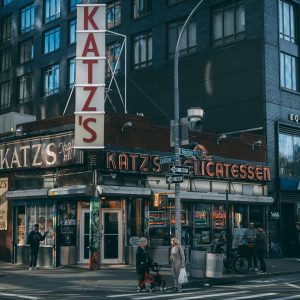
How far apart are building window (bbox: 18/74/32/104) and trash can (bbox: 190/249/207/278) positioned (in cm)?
3372

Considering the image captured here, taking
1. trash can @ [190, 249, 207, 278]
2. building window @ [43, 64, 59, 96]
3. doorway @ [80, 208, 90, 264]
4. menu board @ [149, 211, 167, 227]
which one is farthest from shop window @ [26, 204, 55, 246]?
building window @ [43, 64, 59, 96]

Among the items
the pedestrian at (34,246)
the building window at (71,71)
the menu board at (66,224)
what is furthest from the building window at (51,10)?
the pedestrian at (34,246)

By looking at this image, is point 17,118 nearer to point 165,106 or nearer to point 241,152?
point 165,106

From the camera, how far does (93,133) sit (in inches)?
924

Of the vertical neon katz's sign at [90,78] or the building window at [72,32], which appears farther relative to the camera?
the building window at [72,32]

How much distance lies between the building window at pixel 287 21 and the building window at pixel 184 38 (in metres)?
5.44

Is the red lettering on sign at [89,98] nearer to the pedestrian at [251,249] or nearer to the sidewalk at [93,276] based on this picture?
the sidewalk at [93,276]

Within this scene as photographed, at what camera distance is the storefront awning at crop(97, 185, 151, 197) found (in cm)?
2339

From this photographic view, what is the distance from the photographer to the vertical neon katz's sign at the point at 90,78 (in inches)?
934

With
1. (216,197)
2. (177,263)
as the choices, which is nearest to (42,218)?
(216,197)

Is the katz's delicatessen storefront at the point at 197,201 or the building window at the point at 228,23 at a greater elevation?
the building window at the point at 228,23

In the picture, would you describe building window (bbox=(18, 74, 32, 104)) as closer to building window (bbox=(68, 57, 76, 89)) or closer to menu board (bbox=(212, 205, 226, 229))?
building window (bbox=(68, 57, 76, 89))

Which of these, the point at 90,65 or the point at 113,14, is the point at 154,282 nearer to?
the point at 90,65

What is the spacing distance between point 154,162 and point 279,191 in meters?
9.25
